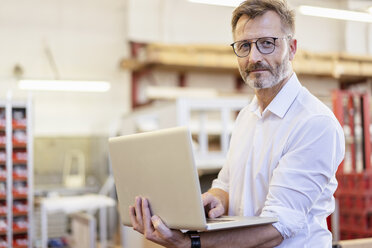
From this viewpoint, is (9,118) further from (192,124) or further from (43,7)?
(43,7)

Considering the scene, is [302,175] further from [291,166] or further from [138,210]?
[138,210]

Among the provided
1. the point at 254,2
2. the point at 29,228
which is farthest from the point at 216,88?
the point at 254,2

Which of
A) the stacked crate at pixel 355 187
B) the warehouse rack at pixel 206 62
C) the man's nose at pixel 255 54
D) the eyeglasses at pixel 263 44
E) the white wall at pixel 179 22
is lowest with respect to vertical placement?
the stacked crate at pixel 355 187

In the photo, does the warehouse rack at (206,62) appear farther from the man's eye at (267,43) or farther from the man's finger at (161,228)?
the man's finger at (161,228)

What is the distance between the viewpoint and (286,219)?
5.24ft

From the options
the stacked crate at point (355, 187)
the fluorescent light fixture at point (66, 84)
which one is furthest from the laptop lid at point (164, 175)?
the fluorescent light fixture at point (66, 84)

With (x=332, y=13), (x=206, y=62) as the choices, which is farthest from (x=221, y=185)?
(x=206, y=62)

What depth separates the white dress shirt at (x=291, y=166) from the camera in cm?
160

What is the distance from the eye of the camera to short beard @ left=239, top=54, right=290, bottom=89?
1741 mm

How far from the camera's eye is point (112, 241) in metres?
9.09

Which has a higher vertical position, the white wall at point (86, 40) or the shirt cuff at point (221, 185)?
the white wall at point (86, 40)

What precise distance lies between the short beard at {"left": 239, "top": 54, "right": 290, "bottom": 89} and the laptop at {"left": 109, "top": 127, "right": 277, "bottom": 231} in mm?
416

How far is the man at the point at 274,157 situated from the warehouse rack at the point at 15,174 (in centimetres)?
426

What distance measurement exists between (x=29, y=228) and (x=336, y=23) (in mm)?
8516
